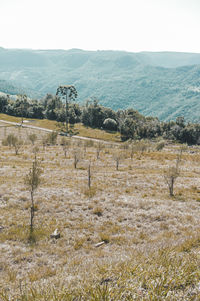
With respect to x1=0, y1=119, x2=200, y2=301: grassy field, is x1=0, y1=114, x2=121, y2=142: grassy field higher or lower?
lower

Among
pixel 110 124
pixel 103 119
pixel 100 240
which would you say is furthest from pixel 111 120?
pixel 100 240

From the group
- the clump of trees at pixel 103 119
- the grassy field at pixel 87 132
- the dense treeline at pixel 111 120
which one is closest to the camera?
the grassy field at pixel 87 132

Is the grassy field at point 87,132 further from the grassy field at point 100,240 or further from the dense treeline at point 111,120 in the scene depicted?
the grassy field at point 100,240

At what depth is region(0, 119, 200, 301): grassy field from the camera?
195 inches

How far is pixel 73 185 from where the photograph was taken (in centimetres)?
2441

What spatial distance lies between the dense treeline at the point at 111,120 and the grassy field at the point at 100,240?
88.1 meters

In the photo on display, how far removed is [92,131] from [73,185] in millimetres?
86131

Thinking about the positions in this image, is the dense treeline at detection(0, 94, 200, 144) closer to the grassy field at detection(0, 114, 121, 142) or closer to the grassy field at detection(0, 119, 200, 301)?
the grassy field at detection(0, 114, 121, 142)

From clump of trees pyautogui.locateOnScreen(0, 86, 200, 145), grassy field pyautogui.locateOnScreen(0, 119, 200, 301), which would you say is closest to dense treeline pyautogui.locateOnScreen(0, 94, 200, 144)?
clump of trees pyautogui.locateOnScreen(0, 86, 200, 145)

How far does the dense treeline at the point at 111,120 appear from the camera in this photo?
116438mm

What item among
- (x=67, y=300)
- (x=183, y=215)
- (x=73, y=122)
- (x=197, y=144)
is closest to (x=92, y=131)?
(x=73, y=122)

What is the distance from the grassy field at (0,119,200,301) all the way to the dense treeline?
88132 millimetres

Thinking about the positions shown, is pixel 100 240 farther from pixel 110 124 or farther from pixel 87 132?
pixel 110 124

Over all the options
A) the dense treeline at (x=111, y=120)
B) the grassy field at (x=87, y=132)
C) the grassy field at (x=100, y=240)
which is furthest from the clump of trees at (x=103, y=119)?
the grassy field at (x=100, y=240)
